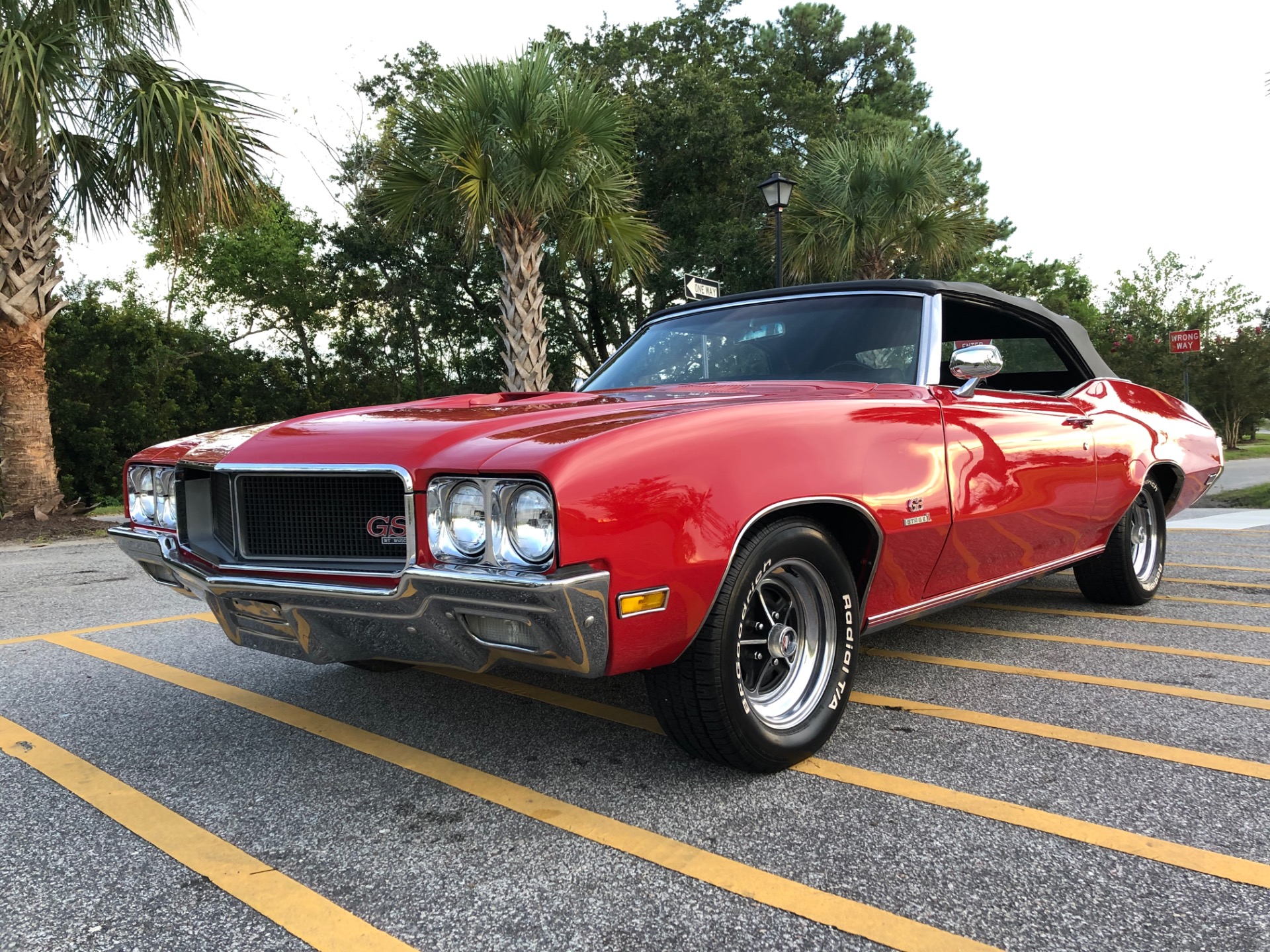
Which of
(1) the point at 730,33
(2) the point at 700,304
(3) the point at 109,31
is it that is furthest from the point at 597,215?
(1) the point at 730,33

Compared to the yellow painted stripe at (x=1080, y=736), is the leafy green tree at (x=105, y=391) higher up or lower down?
higher up

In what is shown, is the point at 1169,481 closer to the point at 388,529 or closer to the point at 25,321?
the point at 388,529

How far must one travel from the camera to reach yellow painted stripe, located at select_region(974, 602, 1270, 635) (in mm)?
4188

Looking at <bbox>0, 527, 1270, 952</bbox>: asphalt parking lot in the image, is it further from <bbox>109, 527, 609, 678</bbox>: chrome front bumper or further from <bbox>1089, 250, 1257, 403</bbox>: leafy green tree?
<bbox>1089, 250, 1257, 403</bbox>: leafy green tree

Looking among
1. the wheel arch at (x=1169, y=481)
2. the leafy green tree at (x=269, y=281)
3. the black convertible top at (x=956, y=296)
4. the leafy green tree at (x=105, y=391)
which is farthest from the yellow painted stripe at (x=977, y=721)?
the leafy green tree at (x=269, y=281)

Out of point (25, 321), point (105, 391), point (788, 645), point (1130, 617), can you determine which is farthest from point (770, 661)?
point (105, 391)

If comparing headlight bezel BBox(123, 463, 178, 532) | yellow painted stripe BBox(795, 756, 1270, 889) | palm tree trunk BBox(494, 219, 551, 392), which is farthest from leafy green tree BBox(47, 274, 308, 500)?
yellow painted stripe BBox(795, 756, 1270, 889)

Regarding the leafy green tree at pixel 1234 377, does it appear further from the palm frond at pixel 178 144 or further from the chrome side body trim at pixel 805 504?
the chrome side body trim at pixel 805 504

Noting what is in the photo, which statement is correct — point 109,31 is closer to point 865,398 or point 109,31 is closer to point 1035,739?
point 865,398

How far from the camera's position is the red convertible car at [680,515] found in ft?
6.73

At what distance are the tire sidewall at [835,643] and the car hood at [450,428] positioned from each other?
437mm

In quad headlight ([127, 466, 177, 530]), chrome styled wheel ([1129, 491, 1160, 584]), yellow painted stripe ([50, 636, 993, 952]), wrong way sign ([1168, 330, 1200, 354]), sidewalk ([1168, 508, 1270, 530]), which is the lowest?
sidewalk ([1168, 508, 1270, 530])

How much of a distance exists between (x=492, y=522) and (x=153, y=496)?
5.25 feet

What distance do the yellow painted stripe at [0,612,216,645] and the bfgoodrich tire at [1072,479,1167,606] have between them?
4.38m
